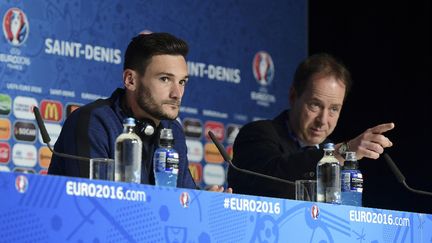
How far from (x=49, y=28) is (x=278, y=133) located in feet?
4.53

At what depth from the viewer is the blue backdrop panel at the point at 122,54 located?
4832mm

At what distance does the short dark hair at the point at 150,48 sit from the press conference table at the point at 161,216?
1050 mm

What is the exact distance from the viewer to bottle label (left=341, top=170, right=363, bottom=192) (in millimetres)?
3646

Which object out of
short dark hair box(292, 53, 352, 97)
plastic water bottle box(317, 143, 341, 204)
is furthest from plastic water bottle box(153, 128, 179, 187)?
short dark hair box(292, 53, 352, 97)

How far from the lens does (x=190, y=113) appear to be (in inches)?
219

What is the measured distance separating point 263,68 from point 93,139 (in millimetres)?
2584

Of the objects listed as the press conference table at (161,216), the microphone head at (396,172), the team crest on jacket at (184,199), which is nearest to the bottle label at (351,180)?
the microphone head at (396,172)

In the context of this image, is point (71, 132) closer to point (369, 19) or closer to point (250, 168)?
point (250, 168)

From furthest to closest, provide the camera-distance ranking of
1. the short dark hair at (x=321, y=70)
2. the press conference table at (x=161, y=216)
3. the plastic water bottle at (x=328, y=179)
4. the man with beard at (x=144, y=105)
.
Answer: the short dark hair at (x=321, y=70)
the man with beard at (x=144, y=105)
the plastic water bottle at (x=328, y=179)
the press conference table at (x=161, y=216)

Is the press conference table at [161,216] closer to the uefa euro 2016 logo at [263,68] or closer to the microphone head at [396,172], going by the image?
the microphone head at [396,172]

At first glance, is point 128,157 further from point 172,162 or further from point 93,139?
point 93,139

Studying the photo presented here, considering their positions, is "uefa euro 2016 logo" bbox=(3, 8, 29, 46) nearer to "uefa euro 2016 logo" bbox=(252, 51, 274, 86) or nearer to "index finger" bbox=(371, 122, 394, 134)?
"uefa euro 2016 logo" bbox=(252, 51, 274, 86)

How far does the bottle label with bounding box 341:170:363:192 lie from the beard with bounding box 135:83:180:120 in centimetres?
69

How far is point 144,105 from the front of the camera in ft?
12.5
